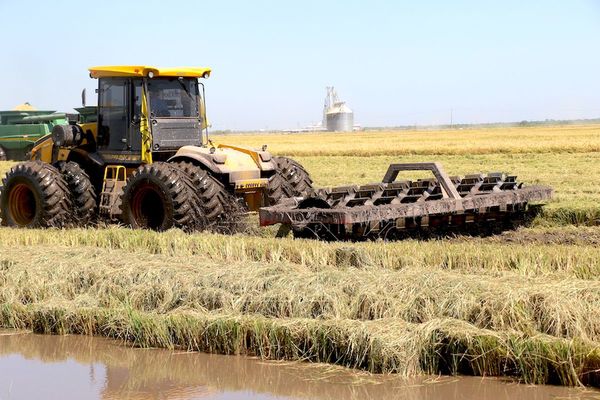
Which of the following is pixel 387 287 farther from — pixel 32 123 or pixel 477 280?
pixel 32 123

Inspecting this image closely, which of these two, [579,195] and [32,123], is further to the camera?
[32,123]

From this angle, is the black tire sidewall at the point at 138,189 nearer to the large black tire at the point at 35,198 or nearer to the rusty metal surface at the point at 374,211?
the large black tire at the point at 35,198

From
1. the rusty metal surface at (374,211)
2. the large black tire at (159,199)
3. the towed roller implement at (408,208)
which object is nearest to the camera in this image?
the rusty metal surface at (374,211)

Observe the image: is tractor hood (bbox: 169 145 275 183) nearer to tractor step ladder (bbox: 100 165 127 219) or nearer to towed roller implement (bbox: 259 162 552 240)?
tractor step ladder (bbox: 100 165 127 219)

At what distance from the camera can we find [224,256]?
369 inches

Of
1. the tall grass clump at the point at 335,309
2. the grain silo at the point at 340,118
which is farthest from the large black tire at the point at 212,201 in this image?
the grain silo at the point at 340,118

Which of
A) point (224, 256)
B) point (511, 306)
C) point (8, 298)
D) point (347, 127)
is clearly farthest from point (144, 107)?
point (347, 127)

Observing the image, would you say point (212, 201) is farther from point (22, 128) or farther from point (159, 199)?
point (22, 128)

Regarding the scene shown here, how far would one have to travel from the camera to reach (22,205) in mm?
13578

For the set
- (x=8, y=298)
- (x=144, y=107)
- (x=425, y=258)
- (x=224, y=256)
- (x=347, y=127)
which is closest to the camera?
(x=8, y=298)

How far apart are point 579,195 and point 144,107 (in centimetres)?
721

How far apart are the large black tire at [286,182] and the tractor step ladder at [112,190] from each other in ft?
6.79

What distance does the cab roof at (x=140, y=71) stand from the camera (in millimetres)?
12367

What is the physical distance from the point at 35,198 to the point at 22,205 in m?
0.69
